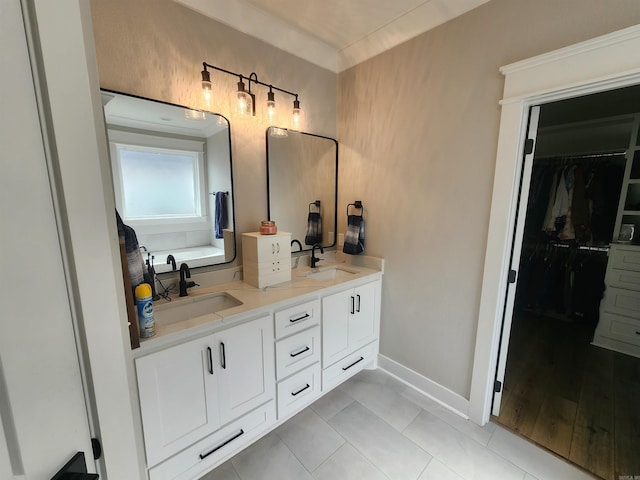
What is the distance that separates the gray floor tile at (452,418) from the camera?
1734 millimetres

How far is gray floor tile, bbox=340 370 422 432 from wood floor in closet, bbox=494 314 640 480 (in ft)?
2.12

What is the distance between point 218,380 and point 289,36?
7.74ft

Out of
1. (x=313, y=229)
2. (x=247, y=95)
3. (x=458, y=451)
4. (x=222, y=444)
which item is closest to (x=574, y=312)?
(x=458, y=451)

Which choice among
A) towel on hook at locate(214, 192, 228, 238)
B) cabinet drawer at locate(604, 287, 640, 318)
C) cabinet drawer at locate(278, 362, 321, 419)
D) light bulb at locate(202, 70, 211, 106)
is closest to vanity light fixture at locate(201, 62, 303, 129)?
light bulb at locate(202, 70, 211, 106)

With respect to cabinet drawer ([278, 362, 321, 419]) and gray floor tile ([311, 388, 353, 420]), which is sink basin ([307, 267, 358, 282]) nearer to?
cabinet drawer ([278, 362, 321, 419])

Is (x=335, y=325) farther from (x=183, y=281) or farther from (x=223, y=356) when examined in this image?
(x=183, y=281)

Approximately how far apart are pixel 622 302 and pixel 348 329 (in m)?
2.68

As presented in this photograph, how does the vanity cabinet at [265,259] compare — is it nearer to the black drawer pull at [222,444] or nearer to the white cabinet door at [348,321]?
the white cabinet door at [348,321]

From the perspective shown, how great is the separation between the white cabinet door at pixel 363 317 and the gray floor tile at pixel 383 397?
0.33 metres

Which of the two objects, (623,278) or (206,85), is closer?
(206,85)

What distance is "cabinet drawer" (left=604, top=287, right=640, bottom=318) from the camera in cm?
246

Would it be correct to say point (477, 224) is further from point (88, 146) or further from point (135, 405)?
point (135, 405)

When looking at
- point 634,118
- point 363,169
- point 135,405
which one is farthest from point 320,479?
point 634,118

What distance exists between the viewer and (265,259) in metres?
1.86
